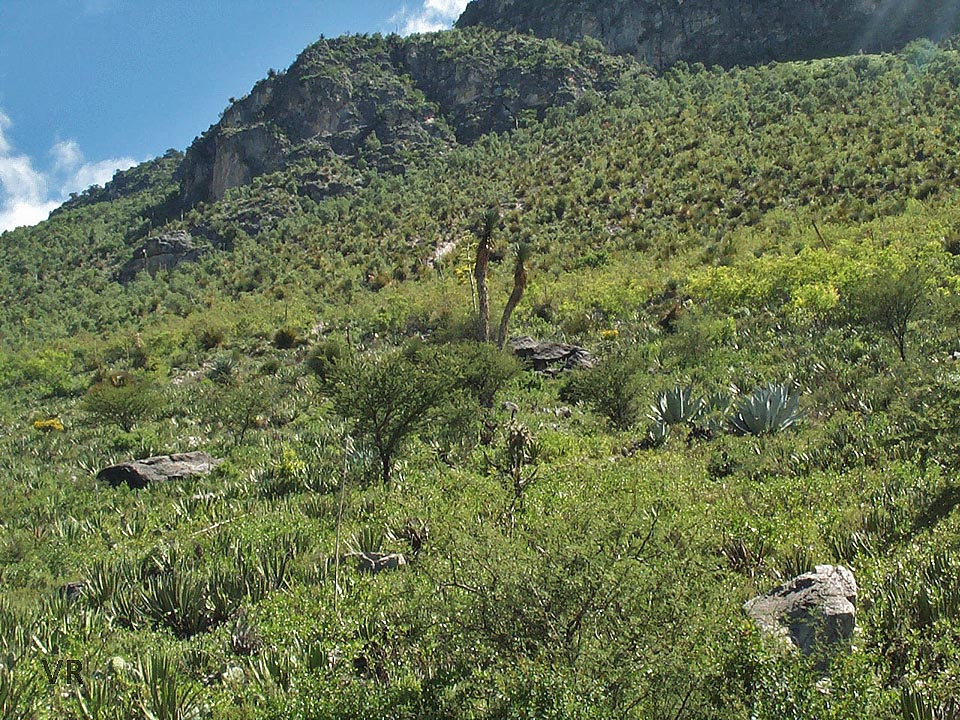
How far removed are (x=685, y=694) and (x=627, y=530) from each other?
172 centimetres

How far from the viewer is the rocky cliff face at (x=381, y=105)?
79.6 m

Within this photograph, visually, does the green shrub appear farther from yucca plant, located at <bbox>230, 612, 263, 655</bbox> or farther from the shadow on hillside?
yucca plant, located at <bbox>230, 612, 263, 655</bbox>

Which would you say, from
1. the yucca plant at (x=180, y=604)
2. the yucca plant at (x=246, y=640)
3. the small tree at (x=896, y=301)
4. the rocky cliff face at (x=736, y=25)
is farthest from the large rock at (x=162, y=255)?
the yucca plant at (x=246, y=640)

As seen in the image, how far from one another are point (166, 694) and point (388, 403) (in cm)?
879

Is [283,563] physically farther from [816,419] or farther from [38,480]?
[38,480]

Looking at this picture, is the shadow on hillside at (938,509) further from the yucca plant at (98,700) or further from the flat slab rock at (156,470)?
the flat slab rock at (156,470)

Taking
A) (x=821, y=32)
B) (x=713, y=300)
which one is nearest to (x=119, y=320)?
(x=713, y=300)

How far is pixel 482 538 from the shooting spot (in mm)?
5754

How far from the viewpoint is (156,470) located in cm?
1540

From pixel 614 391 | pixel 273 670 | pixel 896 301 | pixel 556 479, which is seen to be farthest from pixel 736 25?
pixel 273 670

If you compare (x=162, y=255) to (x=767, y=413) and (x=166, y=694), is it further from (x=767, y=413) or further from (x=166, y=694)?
(x=166, y=694)

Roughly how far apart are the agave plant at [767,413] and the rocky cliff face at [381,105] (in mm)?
65643

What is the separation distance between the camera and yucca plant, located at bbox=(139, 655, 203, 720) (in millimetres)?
4980

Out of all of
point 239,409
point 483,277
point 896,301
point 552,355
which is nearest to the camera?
point 896,301
